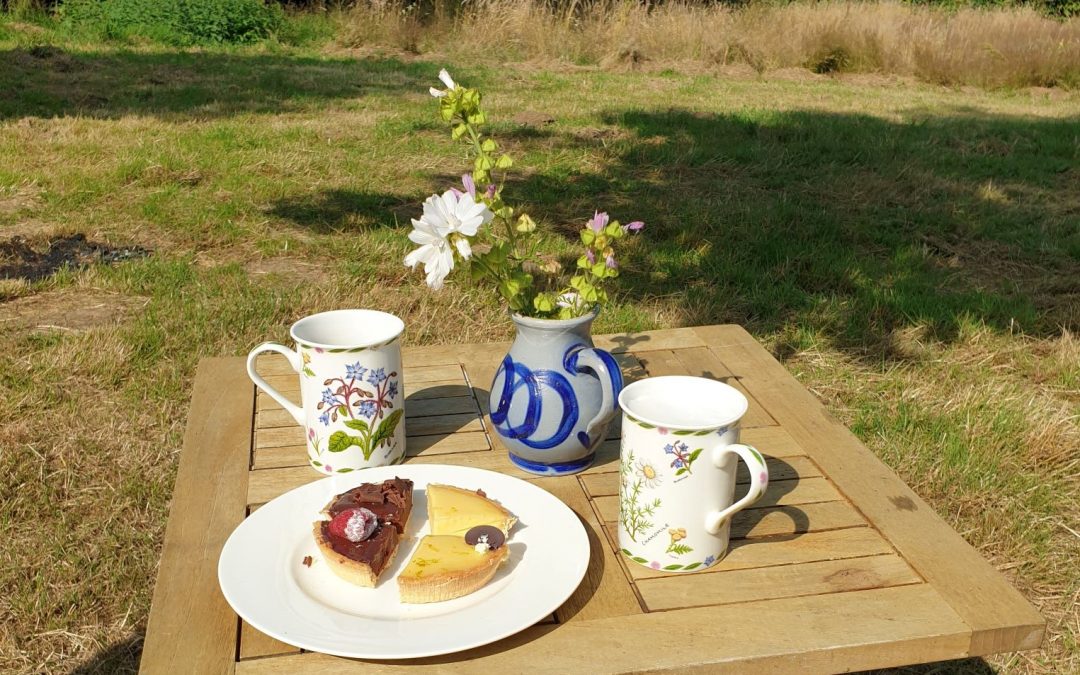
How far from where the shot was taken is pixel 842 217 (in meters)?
5.07

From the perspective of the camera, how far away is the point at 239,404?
1.83 meters

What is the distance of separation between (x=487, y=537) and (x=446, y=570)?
0.08 metres

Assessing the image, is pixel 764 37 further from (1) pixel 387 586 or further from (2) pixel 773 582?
(1) pixel 387 586

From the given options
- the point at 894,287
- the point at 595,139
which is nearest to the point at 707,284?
the point at 894,287

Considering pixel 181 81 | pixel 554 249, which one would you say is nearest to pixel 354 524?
pixel 554 249

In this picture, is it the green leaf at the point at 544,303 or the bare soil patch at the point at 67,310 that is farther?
the bare soil patch at the point at 67,310

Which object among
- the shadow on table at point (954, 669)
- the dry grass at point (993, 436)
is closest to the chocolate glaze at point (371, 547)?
the shadow on table at point (954, 669)

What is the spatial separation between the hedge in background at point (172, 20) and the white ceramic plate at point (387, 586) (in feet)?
32.7

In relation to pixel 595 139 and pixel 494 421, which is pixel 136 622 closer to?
pixel 494 421

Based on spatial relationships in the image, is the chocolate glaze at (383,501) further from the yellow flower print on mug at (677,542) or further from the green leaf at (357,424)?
the yellow flower print on mug at (677,542)

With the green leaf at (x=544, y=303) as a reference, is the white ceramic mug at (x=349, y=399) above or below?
below

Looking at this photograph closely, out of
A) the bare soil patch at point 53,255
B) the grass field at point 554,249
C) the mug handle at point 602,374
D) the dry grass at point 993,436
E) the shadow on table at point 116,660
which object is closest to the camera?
the mug handle at point 602,374

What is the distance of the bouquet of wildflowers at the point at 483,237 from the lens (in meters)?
1.33

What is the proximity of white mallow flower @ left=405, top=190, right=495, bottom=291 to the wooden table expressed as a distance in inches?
16.1
